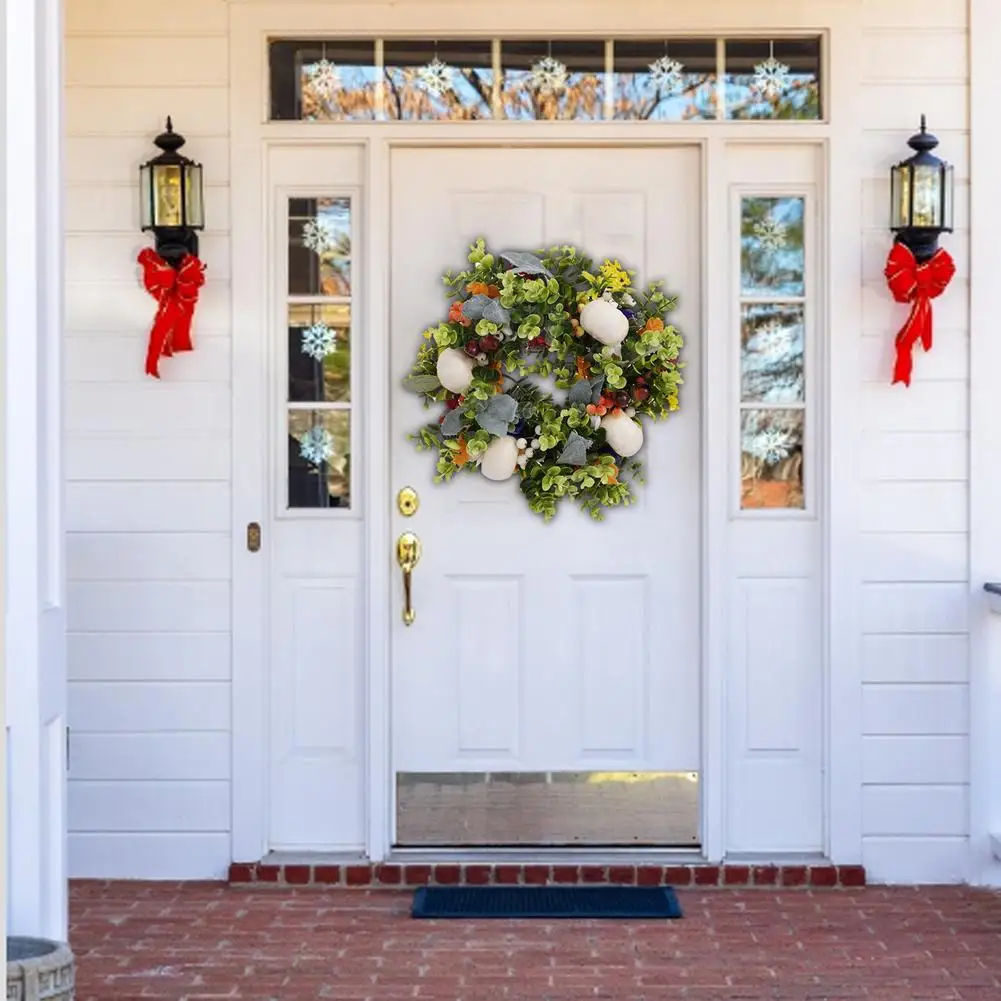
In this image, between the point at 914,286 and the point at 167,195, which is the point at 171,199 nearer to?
the point at 167,195

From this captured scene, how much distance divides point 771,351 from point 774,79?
0.78 m

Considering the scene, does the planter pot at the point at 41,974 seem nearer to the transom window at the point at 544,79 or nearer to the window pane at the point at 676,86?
the transom window at the point at 544,79

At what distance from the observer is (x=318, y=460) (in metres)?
4.89

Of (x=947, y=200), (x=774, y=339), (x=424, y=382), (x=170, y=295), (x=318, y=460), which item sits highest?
(x=947, y=200)

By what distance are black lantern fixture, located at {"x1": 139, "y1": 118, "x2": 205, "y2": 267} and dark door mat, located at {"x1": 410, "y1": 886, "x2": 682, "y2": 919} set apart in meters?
1.93

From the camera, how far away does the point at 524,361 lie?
479 centimetres

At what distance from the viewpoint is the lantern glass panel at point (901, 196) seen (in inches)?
183

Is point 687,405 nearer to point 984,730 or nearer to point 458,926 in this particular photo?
point 984,730

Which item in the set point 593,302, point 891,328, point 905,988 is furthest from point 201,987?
point 891,328

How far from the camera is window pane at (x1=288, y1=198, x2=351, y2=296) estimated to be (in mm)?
4863

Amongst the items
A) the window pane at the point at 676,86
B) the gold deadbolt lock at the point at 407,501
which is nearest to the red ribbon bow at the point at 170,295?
the gold deadbolt lock at the point at 407,501

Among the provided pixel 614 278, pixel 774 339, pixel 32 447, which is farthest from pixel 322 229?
pixel 32 447

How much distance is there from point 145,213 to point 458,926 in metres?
2.15

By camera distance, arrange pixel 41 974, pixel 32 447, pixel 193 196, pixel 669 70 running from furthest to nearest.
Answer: pixel 669 70, pixel 193 196, pixel 32 447, pixel 41 974
